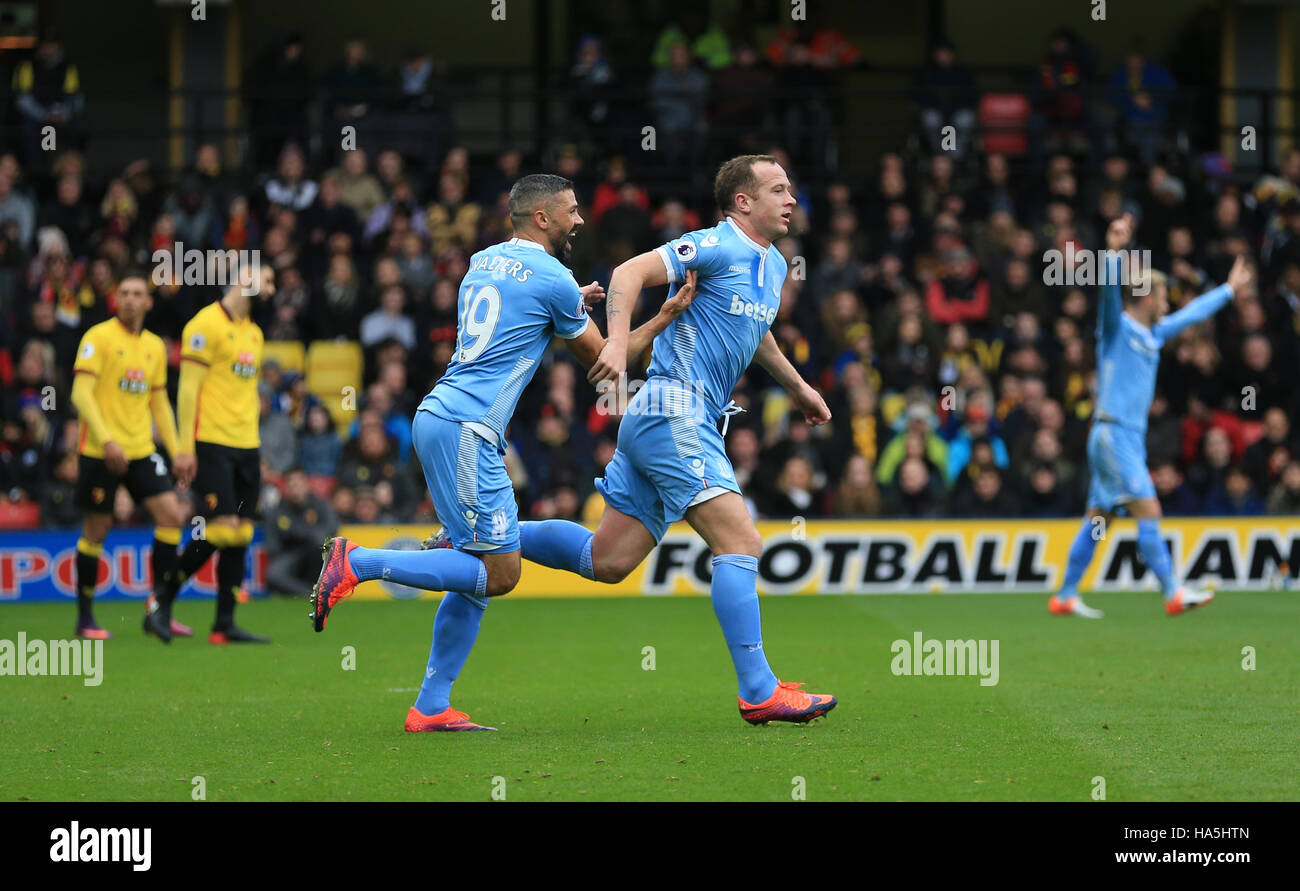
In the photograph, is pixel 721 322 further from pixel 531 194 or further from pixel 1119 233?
pixel 1119 233

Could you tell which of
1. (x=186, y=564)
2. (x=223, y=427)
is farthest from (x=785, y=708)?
(x=186, y=564)

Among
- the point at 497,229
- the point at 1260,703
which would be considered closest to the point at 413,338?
the point at 497,229

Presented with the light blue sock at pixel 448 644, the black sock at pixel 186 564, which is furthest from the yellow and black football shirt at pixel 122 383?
the light blue sock at pixel 448 644

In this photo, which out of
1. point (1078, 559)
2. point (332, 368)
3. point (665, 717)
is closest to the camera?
point (665, 717)

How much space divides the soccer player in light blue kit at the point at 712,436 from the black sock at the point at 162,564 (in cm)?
489

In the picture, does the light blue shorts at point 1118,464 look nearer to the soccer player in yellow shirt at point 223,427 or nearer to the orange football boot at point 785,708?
the orange football boot at point 785,708

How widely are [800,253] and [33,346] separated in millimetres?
8079

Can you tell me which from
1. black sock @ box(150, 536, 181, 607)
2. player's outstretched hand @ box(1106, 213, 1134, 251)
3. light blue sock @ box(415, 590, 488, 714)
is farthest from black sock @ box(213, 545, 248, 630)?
player's outstretched hand @ box(1106, 213, 1134, 251)

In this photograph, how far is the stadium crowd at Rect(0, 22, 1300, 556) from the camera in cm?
1625

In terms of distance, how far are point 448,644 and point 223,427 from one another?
4.51 meters

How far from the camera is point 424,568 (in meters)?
7.25

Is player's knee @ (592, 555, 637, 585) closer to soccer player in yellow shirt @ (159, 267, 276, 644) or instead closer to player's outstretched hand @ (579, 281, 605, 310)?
player's outstretched hand @ (579, 281, 605, 310)

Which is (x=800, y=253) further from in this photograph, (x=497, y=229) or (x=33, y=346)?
(x=33, y=346)

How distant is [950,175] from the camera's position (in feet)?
64.8
